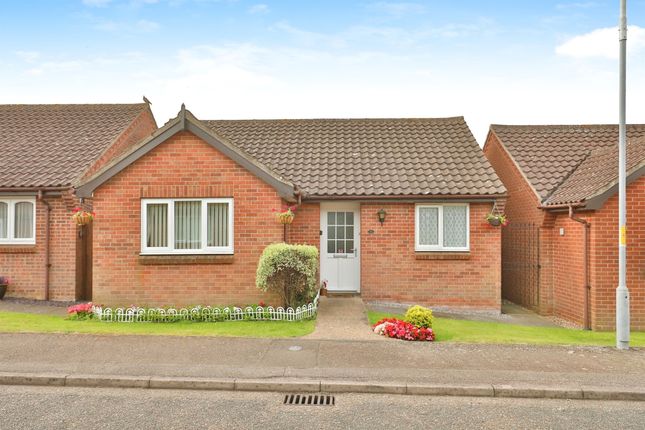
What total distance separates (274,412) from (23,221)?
1073cm

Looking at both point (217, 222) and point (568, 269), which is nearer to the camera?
point (217, 222)

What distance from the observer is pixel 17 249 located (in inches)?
508

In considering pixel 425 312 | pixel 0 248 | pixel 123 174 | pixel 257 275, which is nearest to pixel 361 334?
pixel 425 312

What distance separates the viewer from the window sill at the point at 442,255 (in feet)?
41.0

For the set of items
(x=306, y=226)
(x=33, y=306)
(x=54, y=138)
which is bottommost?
(x=33, y=306)

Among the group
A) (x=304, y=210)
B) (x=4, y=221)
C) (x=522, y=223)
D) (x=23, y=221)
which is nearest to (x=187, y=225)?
(x=304, y=210)

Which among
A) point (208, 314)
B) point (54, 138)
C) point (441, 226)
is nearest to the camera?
point (208, 314)

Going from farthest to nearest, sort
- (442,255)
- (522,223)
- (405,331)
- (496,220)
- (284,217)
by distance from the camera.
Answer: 1. (522,223)
2. (442,255)
3. (496,220)
4. (284,217)
5. (405,331)

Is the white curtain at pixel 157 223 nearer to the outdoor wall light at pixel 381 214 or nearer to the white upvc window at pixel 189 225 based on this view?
the white upvc window at pixel 189 225

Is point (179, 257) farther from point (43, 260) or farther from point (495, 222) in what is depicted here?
point (495, 222)

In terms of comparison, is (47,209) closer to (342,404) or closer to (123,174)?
(123,174)

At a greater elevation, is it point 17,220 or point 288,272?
point 17,220

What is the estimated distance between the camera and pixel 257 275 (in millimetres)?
10164

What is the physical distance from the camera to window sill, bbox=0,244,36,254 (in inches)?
507
